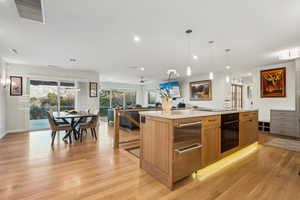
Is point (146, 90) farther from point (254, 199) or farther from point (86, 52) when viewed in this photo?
point (254, 199)

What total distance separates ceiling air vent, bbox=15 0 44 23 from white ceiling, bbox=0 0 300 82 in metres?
0.12

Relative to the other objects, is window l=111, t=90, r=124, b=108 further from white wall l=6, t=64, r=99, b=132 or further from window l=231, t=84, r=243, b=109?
window l=231, t=84, r=243, b=109

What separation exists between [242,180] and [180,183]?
988mm

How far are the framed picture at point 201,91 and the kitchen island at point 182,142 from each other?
450 centimetres

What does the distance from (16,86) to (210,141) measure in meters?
6.82

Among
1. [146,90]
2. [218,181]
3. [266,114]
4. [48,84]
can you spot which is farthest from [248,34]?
[146,90]

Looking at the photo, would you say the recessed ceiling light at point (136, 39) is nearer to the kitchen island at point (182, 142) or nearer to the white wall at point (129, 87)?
the kitchen island at point (182, 142)

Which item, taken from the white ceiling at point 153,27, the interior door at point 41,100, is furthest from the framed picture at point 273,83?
the interior door at point 41,100

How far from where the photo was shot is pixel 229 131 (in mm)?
2705

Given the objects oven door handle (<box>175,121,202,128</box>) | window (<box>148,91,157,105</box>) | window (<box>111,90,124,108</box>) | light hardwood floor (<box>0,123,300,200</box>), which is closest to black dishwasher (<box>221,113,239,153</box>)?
light hardwood floor (<box>0,123,300,200</box>)

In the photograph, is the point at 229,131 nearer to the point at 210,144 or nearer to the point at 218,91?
the point at 210,144

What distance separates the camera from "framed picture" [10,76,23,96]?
16.8ft

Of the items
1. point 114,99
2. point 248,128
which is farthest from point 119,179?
point 114,99

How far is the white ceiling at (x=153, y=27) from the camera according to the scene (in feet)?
6.33
